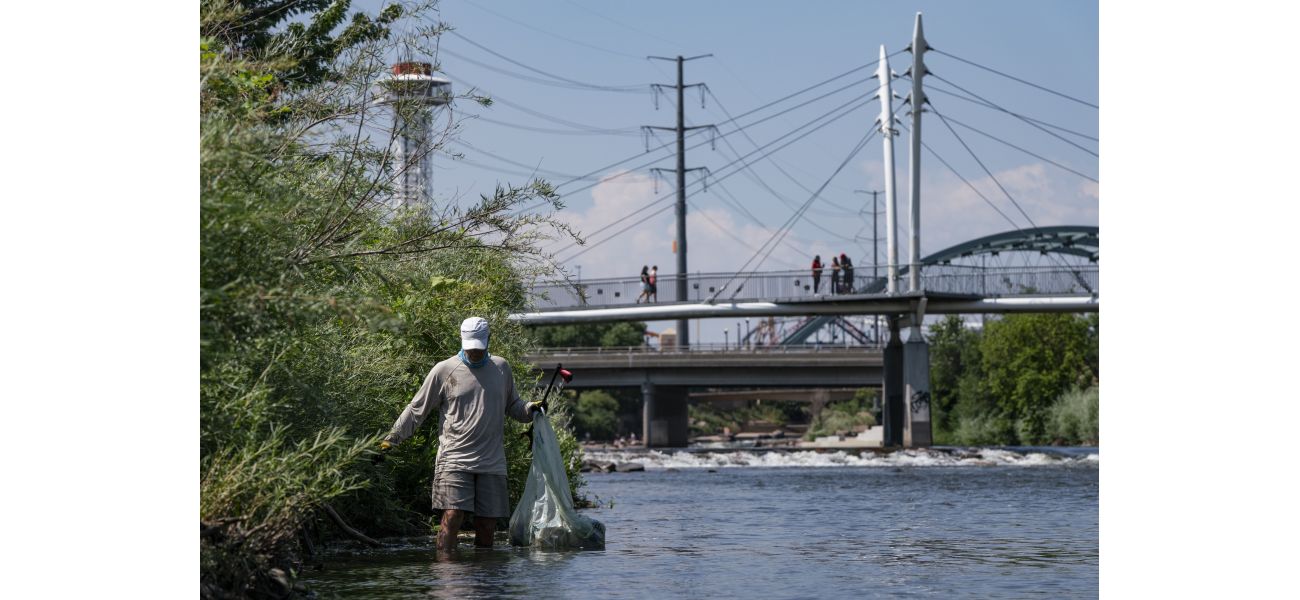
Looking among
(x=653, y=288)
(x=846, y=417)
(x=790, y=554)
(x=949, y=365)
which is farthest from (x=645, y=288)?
(x=846, y=417)

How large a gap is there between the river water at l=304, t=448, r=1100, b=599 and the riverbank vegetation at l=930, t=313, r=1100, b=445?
40849mm

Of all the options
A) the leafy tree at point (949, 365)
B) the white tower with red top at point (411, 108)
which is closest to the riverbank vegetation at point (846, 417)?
the leafy tree at point (949, 365)

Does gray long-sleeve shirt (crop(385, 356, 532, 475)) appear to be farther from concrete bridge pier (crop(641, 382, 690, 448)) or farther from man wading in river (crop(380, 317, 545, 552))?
concrete bridge pier (crop(641, 382, 690, 448))

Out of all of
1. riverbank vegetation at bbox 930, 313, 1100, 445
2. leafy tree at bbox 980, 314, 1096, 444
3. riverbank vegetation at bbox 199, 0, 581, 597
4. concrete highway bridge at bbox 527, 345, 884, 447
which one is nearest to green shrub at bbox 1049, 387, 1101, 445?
riverbank vegetation at bbox 930, 313, 1100, 445

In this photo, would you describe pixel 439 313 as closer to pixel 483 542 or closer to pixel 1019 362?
pixel 483 542

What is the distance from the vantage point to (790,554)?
11.1 meters

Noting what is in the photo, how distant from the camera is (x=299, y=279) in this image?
7449 mm

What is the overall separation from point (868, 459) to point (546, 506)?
1393 inches

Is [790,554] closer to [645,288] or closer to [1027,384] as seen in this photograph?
[645,288]

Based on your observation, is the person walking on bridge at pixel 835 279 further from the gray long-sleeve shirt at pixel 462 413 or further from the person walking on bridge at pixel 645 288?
the gray long-sleeve shirt at pixel 462 413

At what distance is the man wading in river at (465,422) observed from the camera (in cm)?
1019

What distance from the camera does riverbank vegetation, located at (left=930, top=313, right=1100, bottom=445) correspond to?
6380 centimetres

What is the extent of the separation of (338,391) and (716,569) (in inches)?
102
